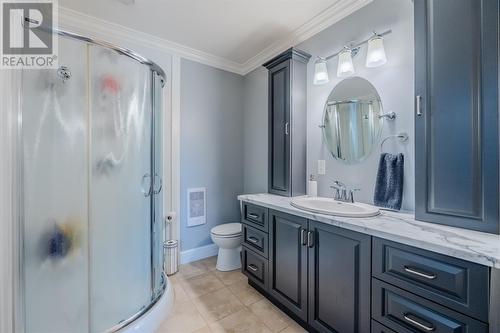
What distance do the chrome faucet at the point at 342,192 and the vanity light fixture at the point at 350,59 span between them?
3.06 feet

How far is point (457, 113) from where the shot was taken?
3.62 feet

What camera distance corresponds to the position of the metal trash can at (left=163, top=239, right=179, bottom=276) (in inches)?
93.0

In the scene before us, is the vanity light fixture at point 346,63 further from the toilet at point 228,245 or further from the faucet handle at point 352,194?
the toilet at point 228,245

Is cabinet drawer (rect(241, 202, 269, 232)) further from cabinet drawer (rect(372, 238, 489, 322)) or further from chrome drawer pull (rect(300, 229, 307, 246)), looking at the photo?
cabinet drawer (rect(372, 238, 489, 322))

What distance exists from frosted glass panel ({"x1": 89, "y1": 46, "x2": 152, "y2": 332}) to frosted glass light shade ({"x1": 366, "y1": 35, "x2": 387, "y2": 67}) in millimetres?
1722

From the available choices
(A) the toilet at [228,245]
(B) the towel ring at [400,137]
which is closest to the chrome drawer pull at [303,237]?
(B) the towel ring at [400,137]

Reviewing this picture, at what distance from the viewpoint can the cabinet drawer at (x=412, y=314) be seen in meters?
0.87

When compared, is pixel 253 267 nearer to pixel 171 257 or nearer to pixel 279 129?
pixel 171 257

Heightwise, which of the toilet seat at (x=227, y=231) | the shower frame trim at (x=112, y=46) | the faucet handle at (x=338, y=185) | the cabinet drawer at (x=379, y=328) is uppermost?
the shower frame trim at (x=112, y=46)

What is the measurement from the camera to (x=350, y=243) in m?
1.25

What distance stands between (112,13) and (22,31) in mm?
1156

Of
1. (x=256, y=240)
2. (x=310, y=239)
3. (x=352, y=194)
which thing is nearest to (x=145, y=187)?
(x=256, y=240)

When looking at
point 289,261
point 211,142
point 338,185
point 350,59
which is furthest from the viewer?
point 211,142

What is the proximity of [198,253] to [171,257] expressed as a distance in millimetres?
434
